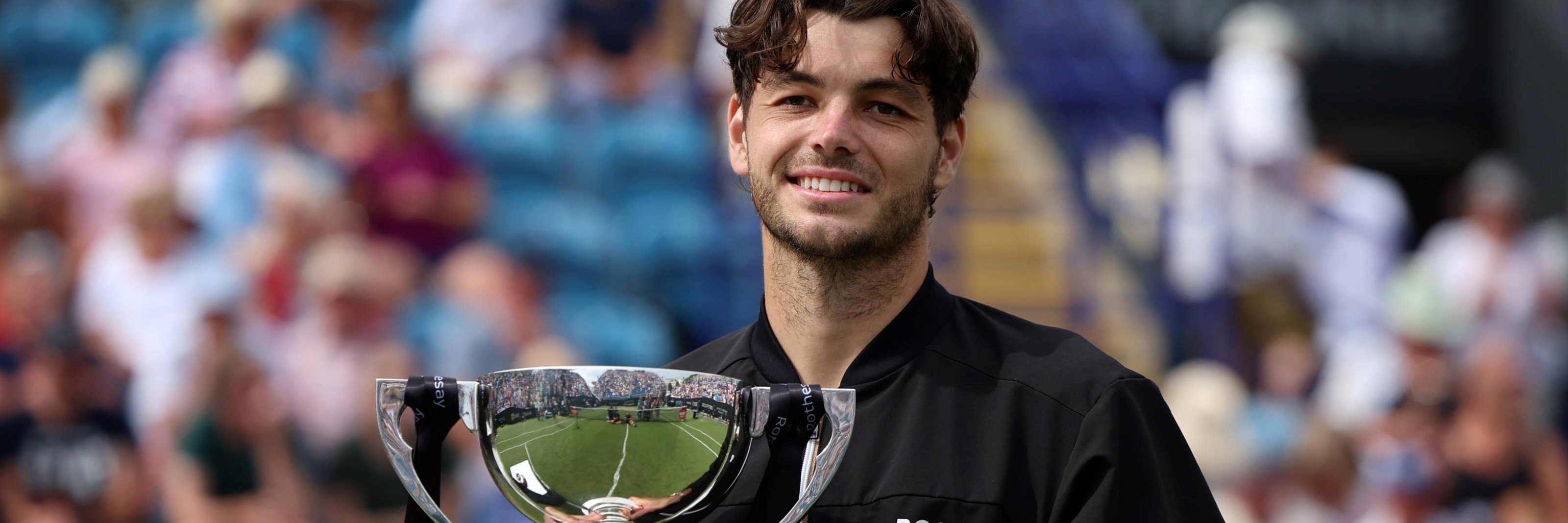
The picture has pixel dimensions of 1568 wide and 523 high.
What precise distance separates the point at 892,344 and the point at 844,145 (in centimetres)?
30

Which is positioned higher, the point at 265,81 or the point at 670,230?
the point at 265,81

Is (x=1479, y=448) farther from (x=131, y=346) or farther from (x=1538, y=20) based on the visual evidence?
(x=131, y=346)

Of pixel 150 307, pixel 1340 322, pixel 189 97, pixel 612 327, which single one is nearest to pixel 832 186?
pixel 612 327

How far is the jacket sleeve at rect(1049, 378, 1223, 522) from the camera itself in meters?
1.91

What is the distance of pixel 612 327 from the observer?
7605 millimetres

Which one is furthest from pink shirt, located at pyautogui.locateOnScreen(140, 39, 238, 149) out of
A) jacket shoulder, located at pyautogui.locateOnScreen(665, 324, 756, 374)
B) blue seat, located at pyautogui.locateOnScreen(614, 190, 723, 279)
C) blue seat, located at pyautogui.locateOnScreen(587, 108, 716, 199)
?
jacket shoulder, located at pyautogui.locateOnScreen(665, 324, 756, 374)

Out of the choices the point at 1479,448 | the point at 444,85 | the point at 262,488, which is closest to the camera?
the point at 262,488

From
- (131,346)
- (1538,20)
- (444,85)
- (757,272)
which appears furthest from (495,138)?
(1538,20)

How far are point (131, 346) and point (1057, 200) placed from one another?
460cm

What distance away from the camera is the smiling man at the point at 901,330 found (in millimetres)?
1979

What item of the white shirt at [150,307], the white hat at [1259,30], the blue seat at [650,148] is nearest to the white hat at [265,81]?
the white shirt at [150,307]

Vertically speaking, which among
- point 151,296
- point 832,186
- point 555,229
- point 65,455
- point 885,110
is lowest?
point 65,455

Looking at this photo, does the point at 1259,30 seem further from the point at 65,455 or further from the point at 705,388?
the point at 705,388

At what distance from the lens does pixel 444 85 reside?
7.62 meters
